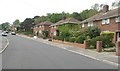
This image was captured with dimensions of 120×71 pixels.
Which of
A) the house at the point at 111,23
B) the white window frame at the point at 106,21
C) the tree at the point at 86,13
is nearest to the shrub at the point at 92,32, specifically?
the house at the point at 111,23

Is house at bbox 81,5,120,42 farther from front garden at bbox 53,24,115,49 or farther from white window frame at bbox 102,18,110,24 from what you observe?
front garden at bbox 53,24,115,49

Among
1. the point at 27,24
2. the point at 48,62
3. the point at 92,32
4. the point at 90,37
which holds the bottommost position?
the point at 48,62

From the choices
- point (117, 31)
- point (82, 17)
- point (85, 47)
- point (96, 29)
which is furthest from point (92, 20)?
point (82, 17)

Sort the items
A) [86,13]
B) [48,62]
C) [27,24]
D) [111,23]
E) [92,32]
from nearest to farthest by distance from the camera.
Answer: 1. [48,62]
2. [111,23]
3. [92,32]
4. [86,13]
5. [27,24]

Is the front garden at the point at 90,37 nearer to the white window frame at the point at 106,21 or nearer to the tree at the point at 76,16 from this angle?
the white window frame at the point at 106,21

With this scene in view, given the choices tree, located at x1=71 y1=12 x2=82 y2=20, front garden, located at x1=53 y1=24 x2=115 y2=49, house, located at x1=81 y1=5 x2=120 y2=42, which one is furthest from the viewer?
tree, located at x1=71 y1=12 x2=82 y2=20

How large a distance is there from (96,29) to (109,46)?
13.0 m

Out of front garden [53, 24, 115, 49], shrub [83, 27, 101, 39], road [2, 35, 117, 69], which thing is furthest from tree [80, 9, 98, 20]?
road [2, 35, 117, 69]

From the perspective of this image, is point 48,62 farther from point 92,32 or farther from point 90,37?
point 92,32

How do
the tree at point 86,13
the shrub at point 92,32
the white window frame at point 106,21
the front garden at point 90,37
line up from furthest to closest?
the tree at point 86,13 → the white window frame at point 106,21 → the shrub at point 92,32 → the front garden at point 90,37

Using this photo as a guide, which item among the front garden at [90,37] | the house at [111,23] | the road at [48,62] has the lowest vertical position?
the road at [48,62]

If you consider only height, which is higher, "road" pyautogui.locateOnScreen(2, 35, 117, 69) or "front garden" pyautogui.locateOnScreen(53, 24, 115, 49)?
"front garden" pyautogui.locateOnScreen(53, 24, 115, 49)

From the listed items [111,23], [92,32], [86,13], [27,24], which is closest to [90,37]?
[92,32]

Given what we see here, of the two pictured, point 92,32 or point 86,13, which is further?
point 86,13
